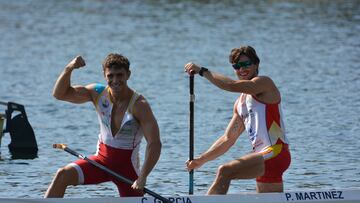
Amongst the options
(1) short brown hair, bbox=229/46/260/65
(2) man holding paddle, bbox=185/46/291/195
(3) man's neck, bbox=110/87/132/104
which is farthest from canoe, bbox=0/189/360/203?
(1) short brown hair, bbox=229/46/260/65

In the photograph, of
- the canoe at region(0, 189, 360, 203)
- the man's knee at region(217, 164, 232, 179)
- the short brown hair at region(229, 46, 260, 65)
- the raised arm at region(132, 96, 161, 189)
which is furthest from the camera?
the short brown hair at region(229, 46, 260, 65)

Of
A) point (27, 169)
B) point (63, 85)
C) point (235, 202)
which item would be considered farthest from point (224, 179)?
point (27, 169)

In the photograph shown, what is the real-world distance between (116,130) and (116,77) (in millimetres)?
736

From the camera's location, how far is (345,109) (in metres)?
32.3

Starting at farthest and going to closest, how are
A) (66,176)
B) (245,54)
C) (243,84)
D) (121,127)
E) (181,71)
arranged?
(181,71)
(245,54)
(243,84)
(121,127)
(66,176)

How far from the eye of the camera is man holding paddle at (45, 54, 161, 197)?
16.4m

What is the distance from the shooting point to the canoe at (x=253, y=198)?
16.5 metres

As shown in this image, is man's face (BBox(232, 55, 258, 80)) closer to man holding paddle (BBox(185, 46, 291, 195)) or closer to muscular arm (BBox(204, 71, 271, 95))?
man holding paddle (BBox(185, 46, 291, 195))

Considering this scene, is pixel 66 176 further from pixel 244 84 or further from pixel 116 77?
pixel 244 84

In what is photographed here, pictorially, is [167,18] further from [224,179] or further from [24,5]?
[224,179]

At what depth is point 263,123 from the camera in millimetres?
17047

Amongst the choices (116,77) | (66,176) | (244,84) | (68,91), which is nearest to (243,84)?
(244,84)

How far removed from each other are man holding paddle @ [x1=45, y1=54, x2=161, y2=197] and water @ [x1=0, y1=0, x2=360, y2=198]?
4.78 meters

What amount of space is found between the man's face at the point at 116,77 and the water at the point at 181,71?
5.27 metres
